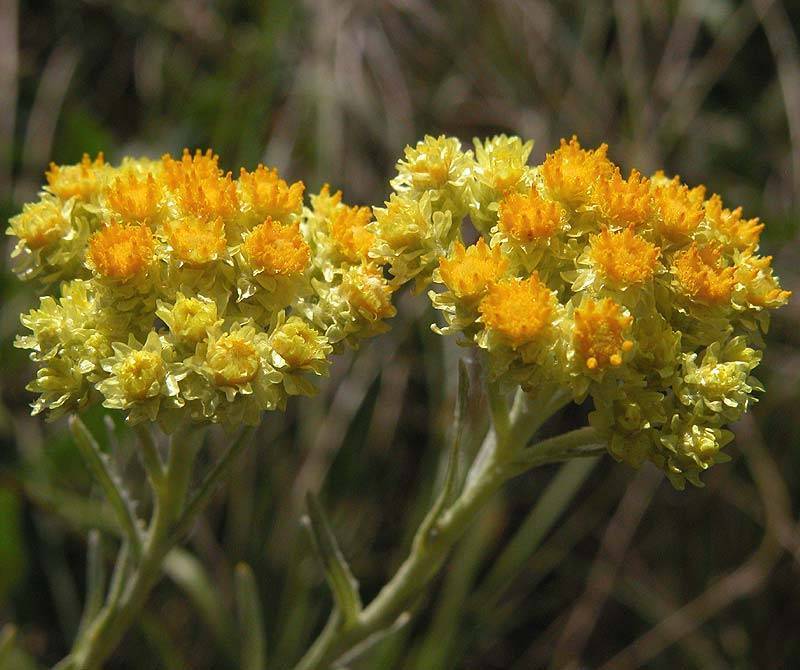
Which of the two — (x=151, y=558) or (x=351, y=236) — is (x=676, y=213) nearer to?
(x=351, y=236)

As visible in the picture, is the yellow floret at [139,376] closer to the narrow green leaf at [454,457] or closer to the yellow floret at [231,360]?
the yellow floret at [231,360]

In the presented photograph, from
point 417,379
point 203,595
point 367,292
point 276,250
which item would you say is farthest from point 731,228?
point 417,379

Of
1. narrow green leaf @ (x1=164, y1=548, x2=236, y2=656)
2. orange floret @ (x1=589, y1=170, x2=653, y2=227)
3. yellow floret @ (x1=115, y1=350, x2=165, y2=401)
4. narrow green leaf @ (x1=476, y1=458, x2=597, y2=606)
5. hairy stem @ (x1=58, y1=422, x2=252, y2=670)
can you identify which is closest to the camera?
yellow floret @ (x1=115, y1=350, x2=165, y2=401)

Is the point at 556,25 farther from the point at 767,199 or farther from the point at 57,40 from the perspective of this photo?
the point at 57,40

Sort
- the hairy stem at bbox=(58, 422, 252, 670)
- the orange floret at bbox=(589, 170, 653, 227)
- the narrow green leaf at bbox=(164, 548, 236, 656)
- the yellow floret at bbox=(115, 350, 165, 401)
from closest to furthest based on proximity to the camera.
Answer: the yellow floret at bbox=(115, 350, 165, 401), the orange floret at bbox=(589, 170, 653, 227), the hairy stem at bbox=(58, 422, 252, 670), the narrow green leaf at bbox=(164, 548, 236, 656)

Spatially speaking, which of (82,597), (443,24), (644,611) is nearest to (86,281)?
(82,597)

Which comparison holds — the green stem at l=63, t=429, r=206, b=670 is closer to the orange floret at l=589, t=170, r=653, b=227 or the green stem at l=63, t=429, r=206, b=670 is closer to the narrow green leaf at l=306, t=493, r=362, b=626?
the narrow green leaf at l=306, t=493, r=362, b=626

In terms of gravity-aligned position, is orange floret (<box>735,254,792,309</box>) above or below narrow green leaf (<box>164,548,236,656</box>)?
above

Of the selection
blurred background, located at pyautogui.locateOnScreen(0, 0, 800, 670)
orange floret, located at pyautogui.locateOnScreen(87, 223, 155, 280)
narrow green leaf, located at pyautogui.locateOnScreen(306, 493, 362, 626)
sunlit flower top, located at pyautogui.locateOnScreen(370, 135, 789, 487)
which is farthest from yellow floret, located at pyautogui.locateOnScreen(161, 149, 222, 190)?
blurred background, located at pyautogui.locateOnScreen(0, 0, 800, 670)
